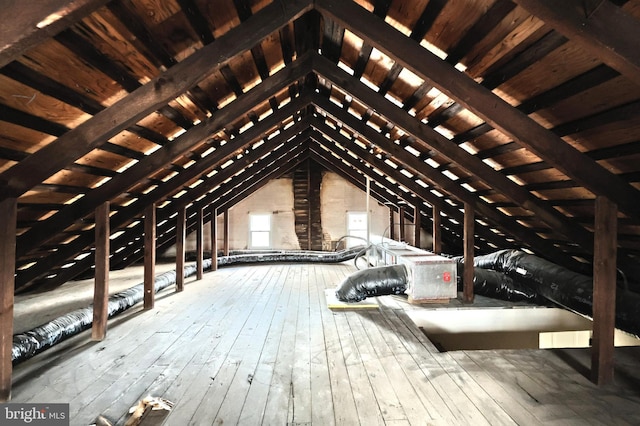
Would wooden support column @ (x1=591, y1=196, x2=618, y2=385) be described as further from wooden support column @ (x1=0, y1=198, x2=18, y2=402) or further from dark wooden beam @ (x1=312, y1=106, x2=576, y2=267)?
wooden support column @ (x1=0, y1=198, x2=18, y2=402)

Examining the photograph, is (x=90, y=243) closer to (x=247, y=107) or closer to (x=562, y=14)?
(x=247, y=107)

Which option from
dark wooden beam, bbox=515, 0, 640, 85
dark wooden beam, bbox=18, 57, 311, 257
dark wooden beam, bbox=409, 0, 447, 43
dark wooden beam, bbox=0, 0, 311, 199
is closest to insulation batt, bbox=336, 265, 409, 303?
dark wooden beam, bbox=18, 57, 311, 257

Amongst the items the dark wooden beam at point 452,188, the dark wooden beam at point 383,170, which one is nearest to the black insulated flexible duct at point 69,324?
the dark wooden beam at point 452,188

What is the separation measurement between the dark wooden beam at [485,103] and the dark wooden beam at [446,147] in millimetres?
831

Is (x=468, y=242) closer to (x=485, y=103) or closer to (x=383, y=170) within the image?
(x=383, y=170)

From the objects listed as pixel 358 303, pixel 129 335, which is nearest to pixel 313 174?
pixel 358 303

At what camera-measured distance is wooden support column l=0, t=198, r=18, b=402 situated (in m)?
2.03

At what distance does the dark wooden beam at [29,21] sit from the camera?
110 centimetres

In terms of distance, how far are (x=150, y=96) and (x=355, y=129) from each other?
2574 mm

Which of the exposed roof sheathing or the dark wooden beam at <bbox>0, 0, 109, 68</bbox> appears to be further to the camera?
the exposed roof sheathing

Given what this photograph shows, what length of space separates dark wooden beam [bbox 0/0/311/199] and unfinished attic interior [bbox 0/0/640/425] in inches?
0.5

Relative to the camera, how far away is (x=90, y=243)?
4059 mm

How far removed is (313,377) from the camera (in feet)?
7.95

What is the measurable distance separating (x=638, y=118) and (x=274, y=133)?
15.8 feet
